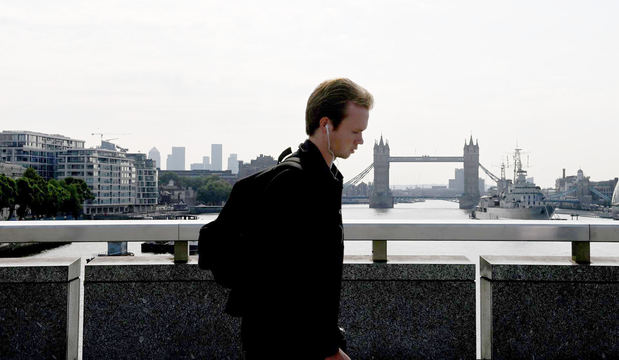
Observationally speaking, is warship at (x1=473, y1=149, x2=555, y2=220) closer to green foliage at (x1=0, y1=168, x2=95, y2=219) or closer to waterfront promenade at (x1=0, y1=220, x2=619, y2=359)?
green foliage at (x1=0, y1=168, x2=95, y2=219)

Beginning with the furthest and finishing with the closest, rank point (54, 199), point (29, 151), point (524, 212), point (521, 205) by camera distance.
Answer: point (29, 151), point (521, 205), point (524, 212), point (54, 199)

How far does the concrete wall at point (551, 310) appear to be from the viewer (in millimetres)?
2463

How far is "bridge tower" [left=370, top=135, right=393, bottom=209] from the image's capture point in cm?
10412

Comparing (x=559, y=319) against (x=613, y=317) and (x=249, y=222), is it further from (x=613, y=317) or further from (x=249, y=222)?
(x=249, y=222)

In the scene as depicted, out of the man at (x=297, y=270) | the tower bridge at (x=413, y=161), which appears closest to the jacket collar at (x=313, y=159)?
the man at (x=297, y=270)

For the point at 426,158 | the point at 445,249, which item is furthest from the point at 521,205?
the point at 426,158

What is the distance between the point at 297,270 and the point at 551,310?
5.24 ft

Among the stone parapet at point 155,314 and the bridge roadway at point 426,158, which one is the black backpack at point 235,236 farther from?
the bridge roadway at point 426,158

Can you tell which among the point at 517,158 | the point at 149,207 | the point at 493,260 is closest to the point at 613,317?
the point at 493,260

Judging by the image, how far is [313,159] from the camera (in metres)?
1.39

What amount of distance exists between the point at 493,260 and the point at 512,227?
0.18 meters

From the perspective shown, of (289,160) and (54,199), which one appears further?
(54,199)

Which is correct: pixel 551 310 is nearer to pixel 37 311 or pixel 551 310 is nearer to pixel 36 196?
pixel 37 311

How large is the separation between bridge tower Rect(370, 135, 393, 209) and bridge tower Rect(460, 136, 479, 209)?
12.8 m
